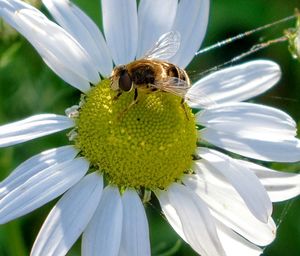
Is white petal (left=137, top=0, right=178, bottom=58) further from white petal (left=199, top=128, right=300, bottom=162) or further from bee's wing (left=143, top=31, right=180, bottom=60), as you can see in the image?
white petal (left=199, top=128, right=300, bottom=162)

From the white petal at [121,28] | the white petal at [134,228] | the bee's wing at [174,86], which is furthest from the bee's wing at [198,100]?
the white petal at [134,228]

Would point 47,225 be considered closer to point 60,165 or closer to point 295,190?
point 60,165

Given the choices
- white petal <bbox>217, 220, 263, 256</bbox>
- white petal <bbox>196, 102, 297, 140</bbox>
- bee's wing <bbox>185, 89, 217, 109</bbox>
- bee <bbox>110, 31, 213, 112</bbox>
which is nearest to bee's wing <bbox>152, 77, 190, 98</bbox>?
bee <bbox>110, 31, 213, 112</bbox>

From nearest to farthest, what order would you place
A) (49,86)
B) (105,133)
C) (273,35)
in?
(105,133) → (49,86) → (273,35)

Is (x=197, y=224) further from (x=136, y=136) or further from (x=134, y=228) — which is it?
(x=136, y=136)

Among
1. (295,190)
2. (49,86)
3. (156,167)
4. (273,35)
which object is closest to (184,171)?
(156,167)

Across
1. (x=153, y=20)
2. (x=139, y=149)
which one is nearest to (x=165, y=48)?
(x=153, y=20)
